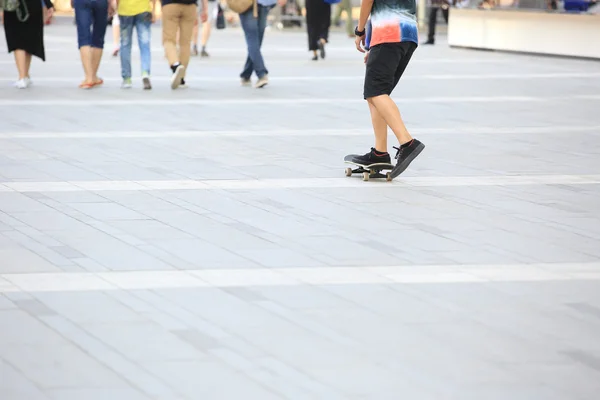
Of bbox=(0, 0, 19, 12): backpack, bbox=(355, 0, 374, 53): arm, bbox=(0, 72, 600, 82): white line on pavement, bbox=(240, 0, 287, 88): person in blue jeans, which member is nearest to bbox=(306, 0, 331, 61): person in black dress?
bbox=(0, 72, 600, 82): white line on pavement

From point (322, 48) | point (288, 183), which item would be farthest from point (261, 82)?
point (288, 183)

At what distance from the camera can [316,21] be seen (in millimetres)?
20703

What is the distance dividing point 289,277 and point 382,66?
3300 millimetres

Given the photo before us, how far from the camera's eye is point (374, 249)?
662 cm

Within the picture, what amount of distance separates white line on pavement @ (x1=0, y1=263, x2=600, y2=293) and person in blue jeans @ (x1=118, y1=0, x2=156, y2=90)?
953cm

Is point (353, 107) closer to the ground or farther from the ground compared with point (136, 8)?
closer to the ground

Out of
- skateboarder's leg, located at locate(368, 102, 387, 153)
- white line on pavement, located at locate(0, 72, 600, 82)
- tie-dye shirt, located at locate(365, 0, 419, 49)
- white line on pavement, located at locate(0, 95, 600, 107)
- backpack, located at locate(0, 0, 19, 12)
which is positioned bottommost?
white line on pavement, located at locate(0, 72, 600, 82)

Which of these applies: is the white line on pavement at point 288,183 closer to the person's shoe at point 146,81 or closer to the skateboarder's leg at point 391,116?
the skateboarder's leg at point 391,116

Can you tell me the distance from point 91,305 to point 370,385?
1517 millimetres

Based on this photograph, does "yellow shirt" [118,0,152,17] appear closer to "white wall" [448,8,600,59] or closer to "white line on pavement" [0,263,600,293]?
"white wall" [448,8,600,59]

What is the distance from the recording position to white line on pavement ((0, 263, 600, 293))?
5.80m

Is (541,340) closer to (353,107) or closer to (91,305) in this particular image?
(91,305)

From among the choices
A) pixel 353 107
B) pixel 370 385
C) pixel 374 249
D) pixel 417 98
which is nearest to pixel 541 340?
pixel 370 385

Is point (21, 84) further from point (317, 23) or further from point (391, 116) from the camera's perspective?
point (391, 116)
